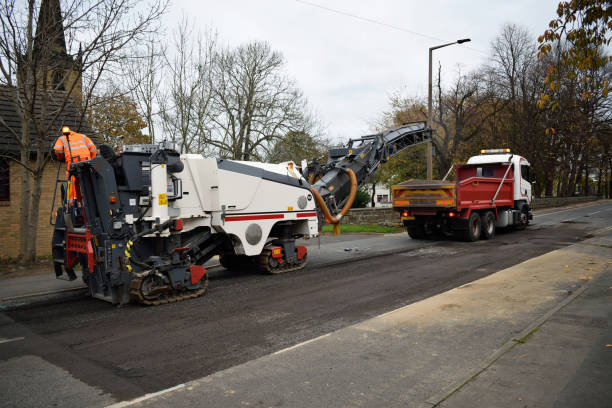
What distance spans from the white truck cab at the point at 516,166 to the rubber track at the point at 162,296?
43.4ft

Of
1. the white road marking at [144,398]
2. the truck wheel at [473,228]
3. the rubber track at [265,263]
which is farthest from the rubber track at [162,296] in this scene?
the truck wheel at [473,228]

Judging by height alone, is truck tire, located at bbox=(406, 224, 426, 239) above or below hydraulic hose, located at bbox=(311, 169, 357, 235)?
below

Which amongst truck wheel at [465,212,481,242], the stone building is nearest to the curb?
truck wheel at [465,212,481,242]

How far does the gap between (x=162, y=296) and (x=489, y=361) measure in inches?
202

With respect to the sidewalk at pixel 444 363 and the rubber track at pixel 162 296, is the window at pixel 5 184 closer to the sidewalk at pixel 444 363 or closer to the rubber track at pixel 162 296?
the rubber track at pixel 162 296

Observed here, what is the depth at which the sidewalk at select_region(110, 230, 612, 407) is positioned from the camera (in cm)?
382

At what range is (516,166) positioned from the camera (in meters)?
17.6

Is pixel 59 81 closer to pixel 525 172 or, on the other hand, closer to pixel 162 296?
pixel 162 296

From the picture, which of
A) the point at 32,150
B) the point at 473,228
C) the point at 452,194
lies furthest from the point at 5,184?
the point at 473,228

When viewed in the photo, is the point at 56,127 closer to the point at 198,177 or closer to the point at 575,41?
the point at 198,177

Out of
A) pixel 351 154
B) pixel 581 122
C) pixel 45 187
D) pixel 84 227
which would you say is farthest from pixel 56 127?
pixel 581 122

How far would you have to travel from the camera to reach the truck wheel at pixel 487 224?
1548cm

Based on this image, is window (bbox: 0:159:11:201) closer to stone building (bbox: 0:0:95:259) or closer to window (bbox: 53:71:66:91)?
stone building (bbox: 0:0:95:259)

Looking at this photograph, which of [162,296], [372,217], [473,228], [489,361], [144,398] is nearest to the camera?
[144,398]
